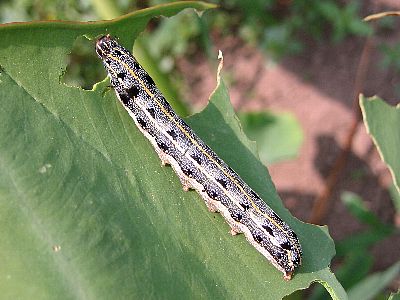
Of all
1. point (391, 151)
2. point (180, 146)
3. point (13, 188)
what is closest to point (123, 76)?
point (180, 146)

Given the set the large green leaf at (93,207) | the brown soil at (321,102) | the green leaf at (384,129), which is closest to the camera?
the large green leaf at (93,207)

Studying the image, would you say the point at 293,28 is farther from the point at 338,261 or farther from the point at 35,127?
the point at 35,127

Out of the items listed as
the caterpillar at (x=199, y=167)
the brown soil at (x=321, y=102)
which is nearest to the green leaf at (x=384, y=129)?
the caterpillar at (x=199, y=167)

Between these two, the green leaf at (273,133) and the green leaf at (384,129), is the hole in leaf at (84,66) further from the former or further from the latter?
the green leaf at (384,129)

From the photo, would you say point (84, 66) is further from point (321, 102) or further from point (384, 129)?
point (384, 129)

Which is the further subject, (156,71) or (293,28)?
(293,28)

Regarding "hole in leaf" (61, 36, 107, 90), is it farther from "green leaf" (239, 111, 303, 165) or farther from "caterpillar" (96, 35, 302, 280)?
"caterpillar" (96, 35, 302, 280)
